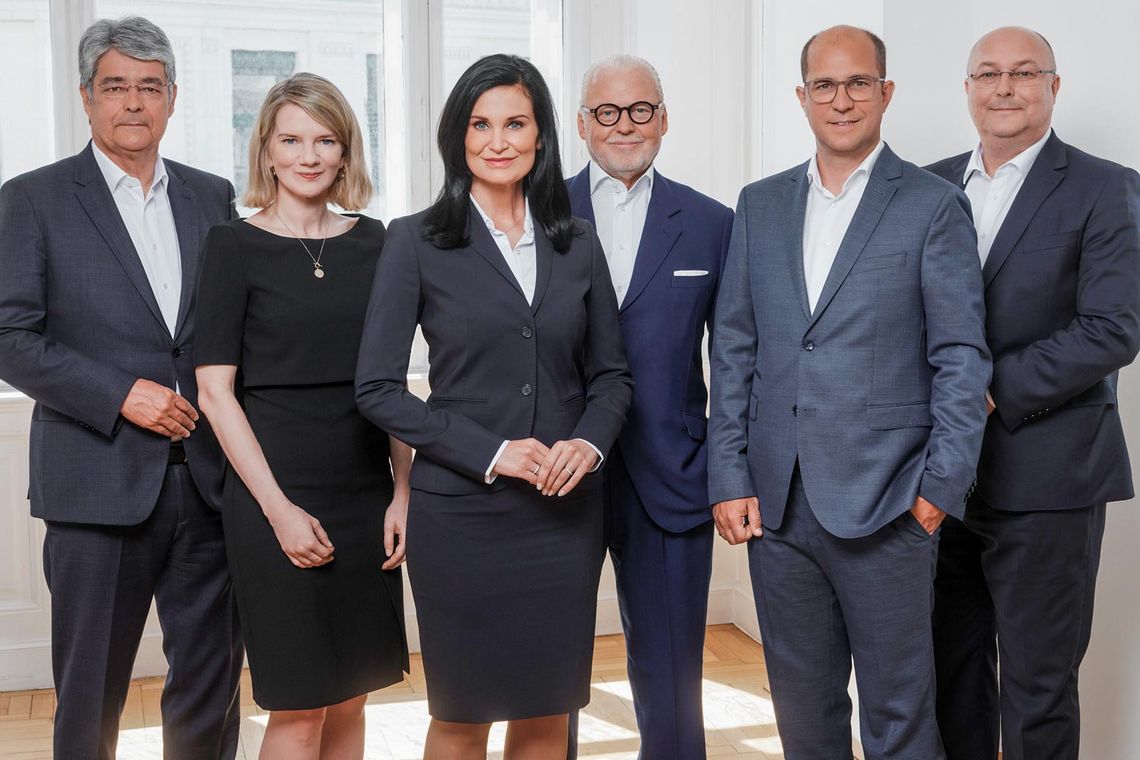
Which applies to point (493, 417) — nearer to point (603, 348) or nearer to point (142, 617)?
point (603, 348)

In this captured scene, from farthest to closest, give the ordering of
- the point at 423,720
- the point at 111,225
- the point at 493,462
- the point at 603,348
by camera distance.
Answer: the point at 423,720 → the point at 111,225 → the point at 603,348 → the point at 493,462

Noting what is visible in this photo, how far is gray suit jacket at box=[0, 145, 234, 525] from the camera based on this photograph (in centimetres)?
232

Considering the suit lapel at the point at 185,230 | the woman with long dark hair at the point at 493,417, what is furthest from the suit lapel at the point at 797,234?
the suit lapel at the point at 185,230

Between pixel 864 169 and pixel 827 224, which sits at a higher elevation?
pixel 864 169

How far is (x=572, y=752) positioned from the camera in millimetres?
2730

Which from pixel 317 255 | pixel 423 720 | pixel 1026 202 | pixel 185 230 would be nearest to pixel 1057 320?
pixel 1026 202

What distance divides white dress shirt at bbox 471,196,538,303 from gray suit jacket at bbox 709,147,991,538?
0.49 metres

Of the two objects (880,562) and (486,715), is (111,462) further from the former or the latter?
(880,562)

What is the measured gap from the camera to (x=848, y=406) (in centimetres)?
221

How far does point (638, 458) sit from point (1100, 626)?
1.38m

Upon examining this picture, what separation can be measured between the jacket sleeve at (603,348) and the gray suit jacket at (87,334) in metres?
0.85

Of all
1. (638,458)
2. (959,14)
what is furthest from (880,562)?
(959,14)

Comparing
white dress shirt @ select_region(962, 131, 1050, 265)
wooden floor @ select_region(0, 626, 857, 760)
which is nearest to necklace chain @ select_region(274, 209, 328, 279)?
white dress shirt @ select_region(962, 131, 1050, 265)

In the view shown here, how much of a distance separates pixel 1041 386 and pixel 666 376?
78 cm
